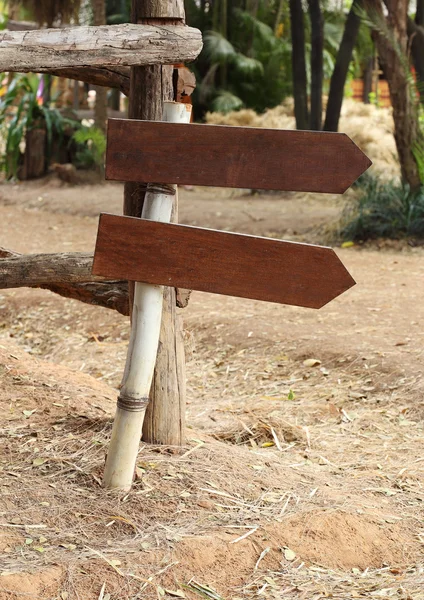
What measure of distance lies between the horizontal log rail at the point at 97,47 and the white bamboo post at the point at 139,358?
186mm

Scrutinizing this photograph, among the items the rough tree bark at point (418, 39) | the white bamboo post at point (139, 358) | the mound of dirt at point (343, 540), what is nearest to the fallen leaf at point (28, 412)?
the white bamboo post at point (139, 358)

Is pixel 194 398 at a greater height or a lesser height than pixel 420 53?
lesser

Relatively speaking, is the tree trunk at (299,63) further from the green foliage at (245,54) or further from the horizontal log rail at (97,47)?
the horizontal log rail at (97,47)

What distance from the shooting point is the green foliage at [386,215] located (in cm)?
882

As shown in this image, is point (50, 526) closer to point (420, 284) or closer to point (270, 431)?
point (270, 431)

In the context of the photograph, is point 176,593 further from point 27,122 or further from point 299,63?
point 27,122

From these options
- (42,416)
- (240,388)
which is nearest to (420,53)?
(240,388)

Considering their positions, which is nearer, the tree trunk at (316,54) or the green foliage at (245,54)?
the tree trunk at (316,54)

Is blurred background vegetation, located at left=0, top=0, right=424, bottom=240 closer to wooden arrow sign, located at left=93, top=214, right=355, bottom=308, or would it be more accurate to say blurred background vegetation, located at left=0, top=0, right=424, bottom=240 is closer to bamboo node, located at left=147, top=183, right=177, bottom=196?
bamboo node, located at left=147, top=183, right=177, bottom=196

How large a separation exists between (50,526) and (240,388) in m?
2.30

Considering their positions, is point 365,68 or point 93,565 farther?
point 365,68

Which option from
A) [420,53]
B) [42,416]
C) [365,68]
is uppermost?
[420,53]

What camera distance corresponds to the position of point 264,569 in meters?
2.59

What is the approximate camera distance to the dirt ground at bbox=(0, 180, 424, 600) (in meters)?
2.53
